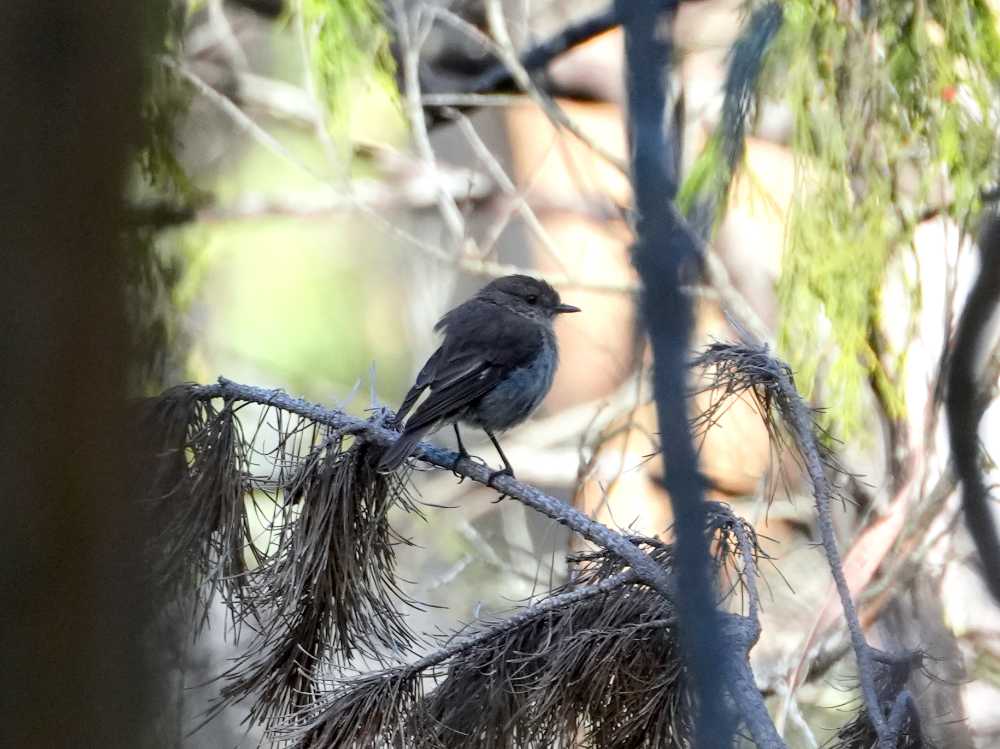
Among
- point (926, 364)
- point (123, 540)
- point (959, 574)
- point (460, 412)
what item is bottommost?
point (123, 540)

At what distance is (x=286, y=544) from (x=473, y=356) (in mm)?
1285

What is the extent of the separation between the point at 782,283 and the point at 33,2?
106 inches

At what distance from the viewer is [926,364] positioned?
13.5 feet

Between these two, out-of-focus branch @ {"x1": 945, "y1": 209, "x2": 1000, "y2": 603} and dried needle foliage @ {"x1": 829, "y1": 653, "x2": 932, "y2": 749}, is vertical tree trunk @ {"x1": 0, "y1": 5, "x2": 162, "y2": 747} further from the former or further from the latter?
out-of-focus branch @ {"x1": 945, "y1": 209, "x2": 1000, "y2": 603}

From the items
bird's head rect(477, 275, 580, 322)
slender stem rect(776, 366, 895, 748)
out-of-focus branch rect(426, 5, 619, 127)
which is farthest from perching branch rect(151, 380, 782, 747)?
out-of-focus branch rect(426, 5, 619, 127)

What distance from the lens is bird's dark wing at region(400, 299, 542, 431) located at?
10.3 ft

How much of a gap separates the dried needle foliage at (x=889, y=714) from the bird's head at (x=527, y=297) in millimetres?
1975

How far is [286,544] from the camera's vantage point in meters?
2.19

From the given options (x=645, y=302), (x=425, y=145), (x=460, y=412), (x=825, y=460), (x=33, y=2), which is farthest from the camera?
(x=425, y=145)

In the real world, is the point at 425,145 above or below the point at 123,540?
above

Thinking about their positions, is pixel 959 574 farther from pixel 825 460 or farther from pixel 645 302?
pixel 645 302

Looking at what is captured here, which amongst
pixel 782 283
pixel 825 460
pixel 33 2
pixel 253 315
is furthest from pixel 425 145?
pixel 33 2

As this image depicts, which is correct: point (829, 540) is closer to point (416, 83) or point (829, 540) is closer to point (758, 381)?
point (758, 381)

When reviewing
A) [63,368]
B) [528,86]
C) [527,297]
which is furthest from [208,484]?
[528,86]
